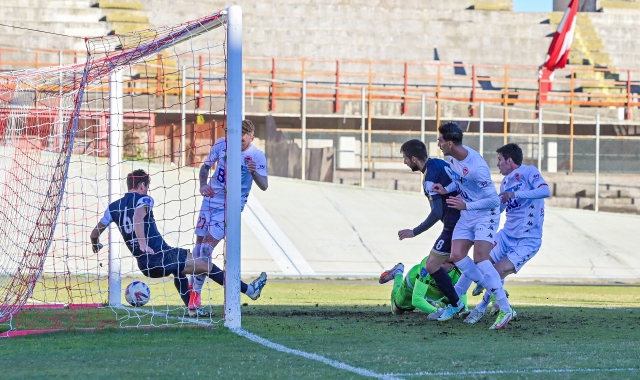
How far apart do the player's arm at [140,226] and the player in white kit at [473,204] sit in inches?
104

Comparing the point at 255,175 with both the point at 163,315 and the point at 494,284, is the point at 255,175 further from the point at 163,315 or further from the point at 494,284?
the point at 494,284

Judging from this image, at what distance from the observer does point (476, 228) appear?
8.27m

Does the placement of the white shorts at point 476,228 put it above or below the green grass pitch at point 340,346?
above

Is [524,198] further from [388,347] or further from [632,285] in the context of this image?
[632,285]

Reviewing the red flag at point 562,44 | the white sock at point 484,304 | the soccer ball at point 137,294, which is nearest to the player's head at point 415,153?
the white sock at point 484,304

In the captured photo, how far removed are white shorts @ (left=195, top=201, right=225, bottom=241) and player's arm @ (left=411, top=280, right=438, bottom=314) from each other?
6.34ft

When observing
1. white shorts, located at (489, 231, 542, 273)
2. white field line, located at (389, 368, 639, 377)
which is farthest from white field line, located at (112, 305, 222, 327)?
white shorts, located at (489, 231, 542, 273)

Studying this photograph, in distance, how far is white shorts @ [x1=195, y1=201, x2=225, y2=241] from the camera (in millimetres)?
9312

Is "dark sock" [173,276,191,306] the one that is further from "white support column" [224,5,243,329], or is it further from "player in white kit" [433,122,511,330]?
"player in white kit" [433,122,511,330]

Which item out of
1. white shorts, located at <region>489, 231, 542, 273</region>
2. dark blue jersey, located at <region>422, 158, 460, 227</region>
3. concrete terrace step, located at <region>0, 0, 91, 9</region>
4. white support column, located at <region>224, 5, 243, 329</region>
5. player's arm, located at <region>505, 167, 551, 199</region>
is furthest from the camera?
concrete terrace step, located at <region>0, 0, 91, 9</region>

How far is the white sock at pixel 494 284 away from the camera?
8102 millimetres

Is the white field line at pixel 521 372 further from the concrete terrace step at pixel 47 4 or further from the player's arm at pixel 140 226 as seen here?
the concrete terrace step at pixel 47 4

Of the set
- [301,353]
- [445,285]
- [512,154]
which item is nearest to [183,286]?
[445,285]

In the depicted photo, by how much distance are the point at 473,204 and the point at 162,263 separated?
285 centimetres
